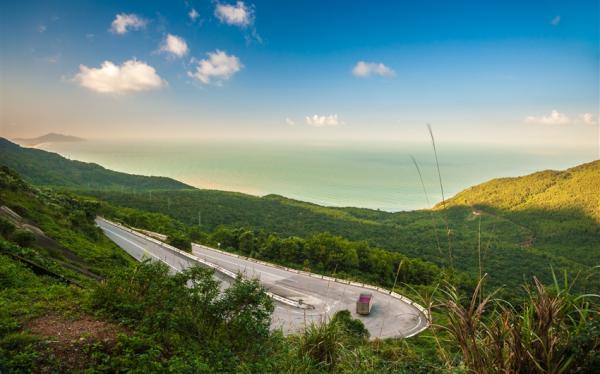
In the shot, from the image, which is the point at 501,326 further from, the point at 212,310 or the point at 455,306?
the point at 212,310

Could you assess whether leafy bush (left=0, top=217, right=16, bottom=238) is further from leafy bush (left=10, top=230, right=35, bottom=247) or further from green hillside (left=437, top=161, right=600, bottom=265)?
green hillside (left=437, top=161, right=600, bottom=265)

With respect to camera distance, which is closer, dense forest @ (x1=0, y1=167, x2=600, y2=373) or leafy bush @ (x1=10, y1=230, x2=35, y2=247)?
dense forest @ (x1=0, y1=167, x2=600, y2=373)

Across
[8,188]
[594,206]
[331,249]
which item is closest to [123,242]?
[8,188]

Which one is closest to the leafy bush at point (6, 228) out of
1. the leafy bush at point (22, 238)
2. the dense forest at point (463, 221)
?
the leafy bush at point (22, 238)

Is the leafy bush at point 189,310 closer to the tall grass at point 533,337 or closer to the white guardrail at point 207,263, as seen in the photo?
the white guardrail at point 207,263

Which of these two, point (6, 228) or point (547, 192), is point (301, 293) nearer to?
point (6, 228)

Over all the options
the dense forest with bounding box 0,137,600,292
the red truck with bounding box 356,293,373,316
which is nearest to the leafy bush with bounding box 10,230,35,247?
the red truck with bounding box 356,293,373,316

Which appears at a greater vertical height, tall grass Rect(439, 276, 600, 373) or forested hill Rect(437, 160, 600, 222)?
forested hill Rect(437, 160, 600, 222)
